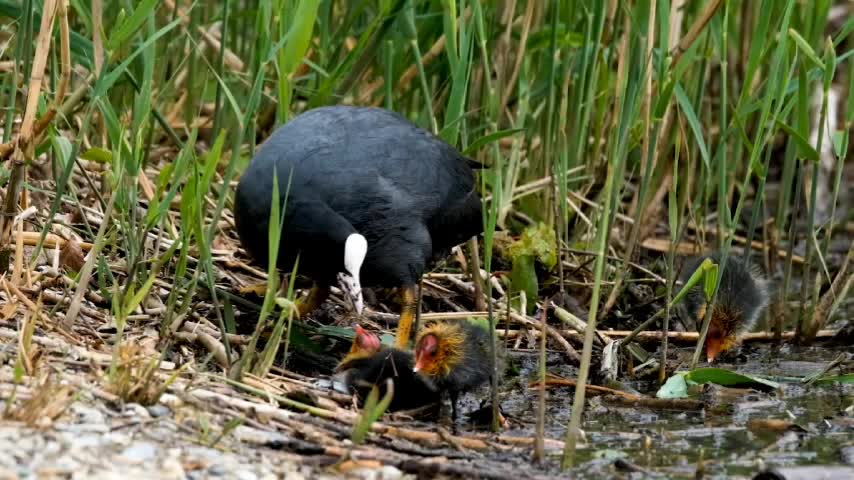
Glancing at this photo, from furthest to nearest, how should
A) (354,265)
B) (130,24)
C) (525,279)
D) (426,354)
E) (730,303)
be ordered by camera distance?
(525,279) → (730,303) → (354,265) → (426,354) → (130,24)

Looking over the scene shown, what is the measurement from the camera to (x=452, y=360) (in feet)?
12.9

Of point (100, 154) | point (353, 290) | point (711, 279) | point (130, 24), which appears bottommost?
point (353, 290)

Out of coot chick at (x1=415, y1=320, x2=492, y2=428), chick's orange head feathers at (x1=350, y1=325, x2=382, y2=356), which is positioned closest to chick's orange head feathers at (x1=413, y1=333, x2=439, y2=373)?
coot chick at (x1=415, y1=320, x2=492, y2=428)

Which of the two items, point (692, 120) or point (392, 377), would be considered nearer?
point (392, 377)

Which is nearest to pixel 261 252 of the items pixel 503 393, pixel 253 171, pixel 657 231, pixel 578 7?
pixel 253 171

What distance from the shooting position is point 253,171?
4.34m

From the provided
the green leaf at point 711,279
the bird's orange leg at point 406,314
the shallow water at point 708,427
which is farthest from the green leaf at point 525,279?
the green leaf at point 711,279

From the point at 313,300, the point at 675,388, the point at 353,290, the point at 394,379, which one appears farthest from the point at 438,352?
the point at 313,300

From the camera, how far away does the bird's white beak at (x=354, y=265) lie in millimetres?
4223

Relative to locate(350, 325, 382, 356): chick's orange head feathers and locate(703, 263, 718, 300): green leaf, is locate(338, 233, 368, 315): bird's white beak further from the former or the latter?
locate(703, 263, 718, 300): green leaf

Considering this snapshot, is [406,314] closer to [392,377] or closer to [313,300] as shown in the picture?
[313,300]

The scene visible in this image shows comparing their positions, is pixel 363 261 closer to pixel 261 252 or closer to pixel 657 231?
pixel 261 252

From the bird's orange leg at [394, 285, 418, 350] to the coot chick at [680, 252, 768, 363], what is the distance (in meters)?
1.02

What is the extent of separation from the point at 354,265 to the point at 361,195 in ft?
1.05
